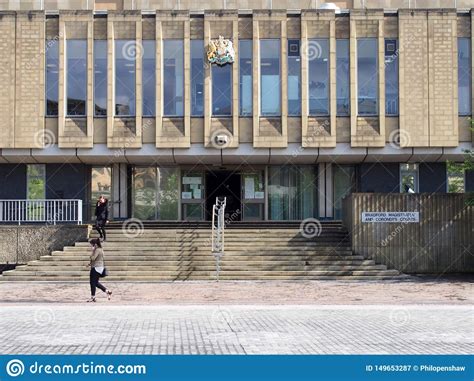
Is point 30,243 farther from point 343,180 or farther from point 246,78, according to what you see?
point 343,180

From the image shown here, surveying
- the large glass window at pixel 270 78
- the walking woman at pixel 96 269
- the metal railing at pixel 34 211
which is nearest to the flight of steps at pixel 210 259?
the metal railing at pixel 34 211

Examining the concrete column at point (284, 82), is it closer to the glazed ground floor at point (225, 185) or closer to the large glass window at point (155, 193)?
the glazed ground floor at point (225, 185)

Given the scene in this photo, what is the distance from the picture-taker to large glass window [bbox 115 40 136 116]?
31.1m

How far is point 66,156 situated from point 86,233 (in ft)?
17.3

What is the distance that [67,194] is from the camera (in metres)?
32.1

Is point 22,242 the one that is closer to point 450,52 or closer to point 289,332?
point 289,332

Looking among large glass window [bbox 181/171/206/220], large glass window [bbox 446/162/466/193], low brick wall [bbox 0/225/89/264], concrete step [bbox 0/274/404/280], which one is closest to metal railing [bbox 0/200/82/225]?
low brick wall [bbox 0/225/89/264]

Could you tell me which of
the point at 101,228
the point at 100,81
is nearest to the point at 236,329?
the point at 101,228

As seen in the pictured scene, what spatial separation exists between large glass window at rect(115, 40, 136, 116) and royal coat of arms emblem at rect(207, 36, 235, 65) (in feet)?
10.5

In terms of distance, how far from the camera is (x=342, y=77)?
1229 inches

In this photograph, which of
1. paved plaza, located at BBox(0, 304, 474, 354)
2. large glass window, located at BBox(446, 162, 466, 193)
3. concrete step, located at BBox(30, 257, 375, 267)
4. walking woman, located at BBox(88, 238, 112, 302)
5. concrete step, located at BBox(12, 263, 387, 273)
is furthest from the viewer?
large glass window, located at BBox(446, 162, 466, 193)

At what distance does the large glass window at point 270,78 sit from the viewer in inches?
1227

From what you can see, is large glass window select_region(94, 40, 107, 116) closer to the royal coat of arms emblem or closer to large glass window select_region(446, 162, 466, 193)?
the royal coat of arms emblem
